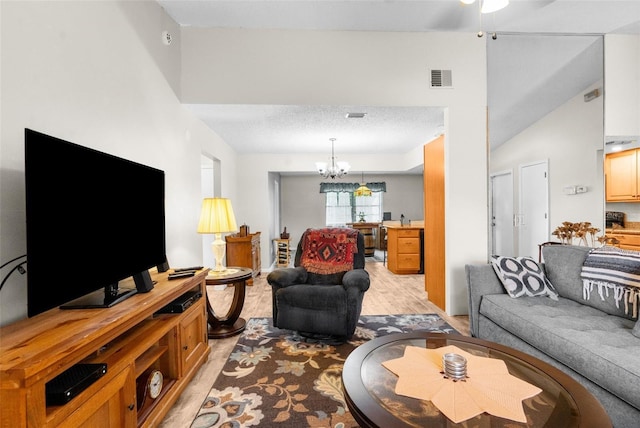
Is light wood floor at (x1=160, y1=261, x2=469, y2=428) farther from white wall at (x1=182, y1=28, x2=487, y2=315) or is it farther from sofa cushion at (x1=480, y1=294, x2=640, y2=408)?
sofa cushion at (x1=480, y1=294, x2=640, y2=408)

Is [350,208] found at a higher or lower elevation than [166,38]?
lower

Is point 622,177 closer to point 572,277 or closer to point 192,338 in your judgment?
point 572,277

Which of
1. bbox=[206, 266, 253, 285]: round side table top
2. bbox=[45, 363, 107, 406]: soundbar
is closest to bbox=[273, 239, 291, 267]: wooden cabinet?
bbox=[206, 266, 253, 285]: round side table top

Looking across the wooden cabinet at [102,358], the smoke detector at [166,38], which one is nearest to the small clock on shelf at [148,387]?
the wooden cabinet at [102,358]

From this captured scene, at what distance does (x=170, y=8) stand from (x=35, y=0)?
5.39 ft

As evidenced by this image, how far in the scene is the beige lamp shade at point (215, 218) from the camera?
282cm

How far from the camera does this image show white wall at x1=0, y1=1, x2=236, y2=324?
1.35 metres

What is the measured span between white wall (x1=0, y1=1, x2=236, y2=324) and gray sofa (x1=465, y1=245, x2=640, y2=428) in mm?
2492

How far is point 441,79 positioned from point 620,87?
76.1 inches

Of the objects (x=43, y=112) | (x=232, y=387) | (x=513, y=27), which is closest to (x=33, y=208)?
(x=43, y=112)

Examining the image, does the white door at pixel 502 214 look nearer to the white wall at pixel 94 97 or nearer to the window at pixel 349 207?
the white wall at pixel 94 97

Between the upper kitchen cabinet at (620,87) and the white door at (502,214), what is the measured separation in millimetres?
1158

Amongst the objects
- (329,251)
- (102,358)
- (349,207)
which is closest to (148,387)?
(102,358)

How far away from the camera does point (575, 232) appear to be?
10.5ft
